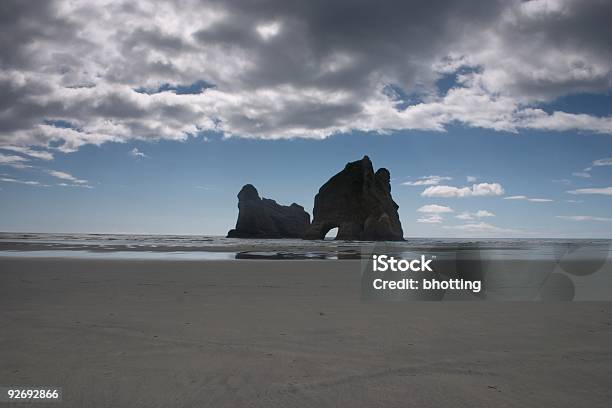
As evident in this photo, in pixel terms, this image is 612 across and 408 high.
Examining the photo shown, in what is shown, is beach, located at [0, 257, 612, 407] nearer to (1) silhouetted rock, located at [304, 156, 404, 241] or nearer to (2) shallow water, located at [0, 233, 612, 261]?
(2) shallow water, located at [0, 233, 612, 261]

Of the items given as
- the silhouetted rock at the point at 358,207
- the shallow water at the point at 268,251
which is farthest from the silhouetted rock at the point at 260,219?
the shallow water at the point at 268,251

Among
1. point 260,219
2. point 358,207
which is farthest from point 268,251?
point 260,219

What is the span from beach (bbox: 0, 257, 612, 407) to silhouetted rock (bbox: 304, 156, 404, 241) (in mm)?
97543

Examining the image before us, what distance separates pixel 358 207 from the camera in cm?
11400

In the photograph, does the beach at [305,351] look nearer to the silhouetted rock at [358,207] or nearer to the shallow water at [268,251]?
the shallow water at [268,251]

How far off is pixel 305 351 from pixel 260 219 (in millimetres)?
167140

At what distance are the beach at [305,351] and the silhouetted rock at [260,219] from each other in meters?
160

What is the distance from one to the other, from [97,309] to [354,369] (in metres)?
5.22

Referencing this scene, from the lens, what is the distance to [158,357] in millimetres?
4273

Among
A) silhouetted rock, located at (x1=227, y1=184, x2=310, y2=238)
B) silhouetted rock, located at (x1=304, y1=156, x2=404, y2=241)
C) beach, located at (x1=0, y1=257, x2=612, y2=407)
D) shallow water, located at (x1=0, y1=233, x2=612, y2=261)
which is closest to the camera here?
beach, located at (x1=0, y1=257, x2=612, y2=407)

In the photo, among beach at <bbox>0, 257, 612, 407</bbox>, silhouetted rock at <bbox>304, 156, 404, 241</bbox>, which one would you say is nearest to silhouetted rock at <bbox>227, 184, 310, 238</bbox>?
silhouetted rock at <bbox>304, 156, 404, 241</bbox>

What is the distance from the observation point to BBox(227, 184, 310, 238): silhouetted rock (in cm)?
16800

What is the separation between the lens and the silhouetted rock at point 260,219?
168000 millimetres

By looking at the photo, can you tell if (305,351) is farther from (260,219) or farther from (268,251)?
(260,219)
